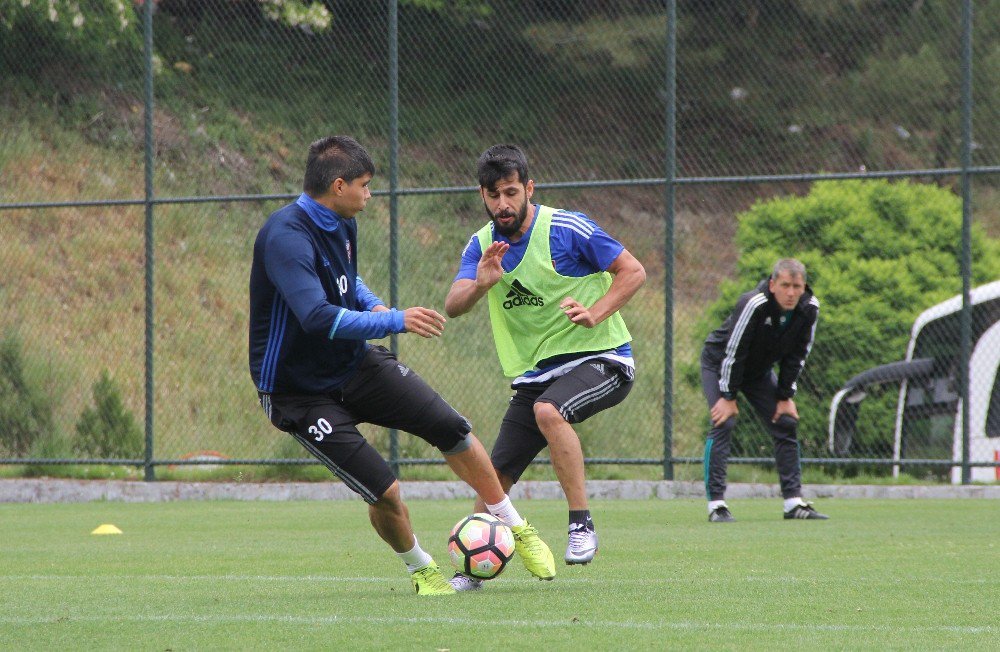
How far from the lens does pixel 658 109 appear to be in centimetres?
1476

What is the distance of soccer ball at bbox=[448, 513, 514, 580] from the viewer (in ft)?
19.3

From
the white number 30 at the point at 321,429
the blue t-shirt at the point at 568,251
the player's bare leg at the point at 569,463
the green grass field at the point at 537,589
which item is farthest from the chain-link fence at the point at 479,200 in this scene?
the white number 30 at the point at 321,429

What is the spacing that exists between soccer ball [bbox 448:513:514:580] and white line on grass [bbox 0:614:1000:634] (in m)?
0.79

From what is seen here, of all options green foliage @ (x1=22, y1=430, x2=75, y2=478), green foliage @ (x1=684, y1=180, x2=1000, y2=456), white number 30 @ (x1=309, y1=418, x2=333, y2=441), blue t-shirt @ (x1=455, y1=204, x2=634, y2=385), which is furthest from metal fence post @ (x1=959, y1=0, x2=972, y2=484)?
green foliage @ (x1=22, y1=430, x2=75, y2=478)

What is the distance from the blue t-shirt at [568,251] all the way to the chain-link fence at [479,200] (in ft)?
18.1

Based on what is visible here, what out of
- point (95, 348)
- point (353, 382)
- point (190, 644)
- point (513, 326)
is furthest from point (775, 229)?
point (190, 644)

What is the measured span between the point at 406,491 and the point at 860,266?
194 inches

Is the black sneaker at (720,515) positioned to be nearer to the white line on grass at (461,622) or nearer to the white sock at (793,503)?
the white sock at (793,503)

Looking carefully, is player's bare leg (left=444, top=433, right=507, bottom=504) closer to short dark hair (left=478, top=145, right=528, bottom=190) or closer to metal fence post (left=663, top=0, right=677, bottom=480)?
short dark hair (left=478, top=145, right=528, bottom=190)

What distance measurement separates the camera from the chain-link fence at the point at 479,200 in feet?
42.7

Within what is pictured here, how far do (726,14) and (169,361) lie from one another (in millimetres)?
7601

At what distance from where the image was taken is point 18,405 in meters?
13.8

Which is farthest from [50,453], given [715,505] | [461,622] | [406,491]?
[461,622]

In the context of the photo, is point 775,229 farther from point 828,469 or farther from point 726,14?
point 726,14
